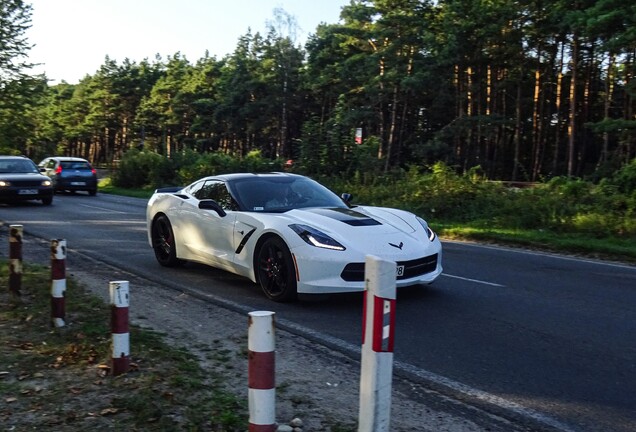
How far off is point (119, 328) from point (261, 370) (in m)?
1.86

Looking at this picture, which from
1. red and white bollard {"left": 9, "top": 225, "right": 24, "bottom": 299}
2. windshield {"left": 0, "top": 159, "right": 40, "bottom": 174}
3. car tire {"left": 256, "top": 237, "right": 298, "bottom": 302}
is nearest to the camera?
red and white bollard {"left": 9, "top": 225, "right": 24, "bottom": 299}

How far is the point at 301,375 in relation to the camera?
4.66 meters

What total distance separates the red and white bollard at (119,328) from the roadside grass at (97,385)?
9 centimetres

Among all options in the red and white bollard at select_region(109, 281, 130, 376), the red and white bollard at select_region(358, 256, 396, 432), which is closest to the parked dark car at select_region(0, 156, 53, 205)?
the red and white bollard at select_region(109, 281, 130, 376)

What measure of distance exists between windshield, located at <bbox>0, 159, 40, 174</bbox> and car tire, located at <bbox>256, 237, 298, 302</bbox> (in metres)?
17.0

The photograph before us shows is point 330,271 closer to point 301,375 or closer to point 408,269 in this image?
point 408,269

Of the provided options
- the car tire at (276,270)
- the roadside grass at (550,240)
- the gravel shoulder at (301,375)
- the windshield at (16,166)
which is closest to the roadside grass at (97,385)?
Answer: the gravel shoulder at (301,375)

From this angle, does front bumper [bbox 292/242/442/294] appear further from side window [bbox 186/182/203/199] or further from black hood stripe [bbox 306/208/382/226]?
side window [bbox 186/182/203/199]

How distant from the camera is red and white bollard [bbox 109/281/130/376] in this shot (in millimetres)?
4465

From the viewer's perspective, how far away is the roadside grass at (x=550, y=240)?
1169 centimetres

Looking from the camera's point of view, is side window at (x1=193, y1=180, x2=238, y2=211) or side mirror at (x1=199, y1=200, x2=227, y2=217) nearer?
side mirror at (x1=199, y1=200, x2=227, y2=217)

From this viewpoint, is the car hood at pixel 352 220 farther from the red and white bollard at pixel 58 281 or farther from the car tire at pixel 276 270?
the red and white bollard at pixel 58 281

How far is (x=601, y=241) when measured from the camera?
12.7m

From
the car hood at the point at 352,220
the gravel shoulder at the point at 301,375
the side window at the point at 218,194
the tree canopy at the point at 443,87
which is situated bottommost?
the gravel shoulder at the point at 301,375
